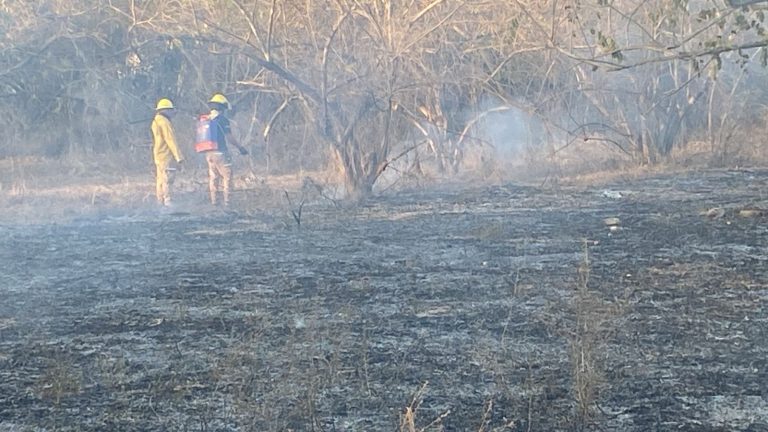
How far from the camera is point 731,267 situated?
9695 mm

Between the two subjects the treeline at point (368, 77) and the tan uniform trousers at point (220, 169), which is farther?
the treeline at point (368, 77)

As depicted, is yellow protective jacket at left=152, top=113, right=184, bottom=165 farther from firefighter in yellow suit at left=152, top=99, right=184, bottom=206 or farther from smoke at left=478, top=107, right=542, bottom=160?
smoke at left=478, top=107, right=542, bottom=160

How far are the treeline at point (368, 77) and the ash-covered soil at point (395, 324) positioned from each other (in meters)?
3.56

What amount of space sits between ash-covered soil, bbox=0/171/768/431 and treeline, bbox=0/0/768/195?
3.56 metres

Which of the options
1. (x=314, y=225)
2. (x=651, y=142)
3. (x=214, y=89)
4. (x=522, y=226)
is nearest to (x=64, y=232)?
(x=314, y=225)

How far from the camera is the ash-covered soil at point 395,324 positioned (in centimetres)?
587

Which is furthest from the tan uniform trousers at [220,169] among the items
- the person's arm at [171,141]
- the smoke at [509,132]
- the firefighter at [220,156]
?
the smoke at [509,132]

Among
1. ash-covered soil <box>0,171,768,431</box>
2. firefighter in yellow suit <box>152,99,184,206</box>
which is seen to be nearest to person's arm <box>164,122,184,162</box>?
firefighter in yellow suit <box>152,99,184,206</box>

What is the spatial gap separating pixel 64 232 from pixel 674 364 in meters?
9.21

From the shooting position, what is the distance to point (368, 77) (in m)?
16.8

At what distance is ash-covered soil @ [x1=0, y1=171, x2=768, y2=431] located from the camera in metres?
5.87

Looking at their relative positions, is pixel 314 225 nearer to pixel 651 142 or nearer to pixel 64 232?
pixel 64 232

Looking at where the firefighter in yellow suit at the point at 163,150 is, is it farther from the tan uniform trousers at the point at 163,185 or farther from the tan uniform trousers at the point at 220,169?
the tan uniform trousers at the point at 220,169

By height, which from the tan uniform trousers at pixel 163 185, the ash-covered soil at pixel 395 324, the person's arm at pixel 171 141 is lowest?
the ash-covered soil at pixel 395 324
